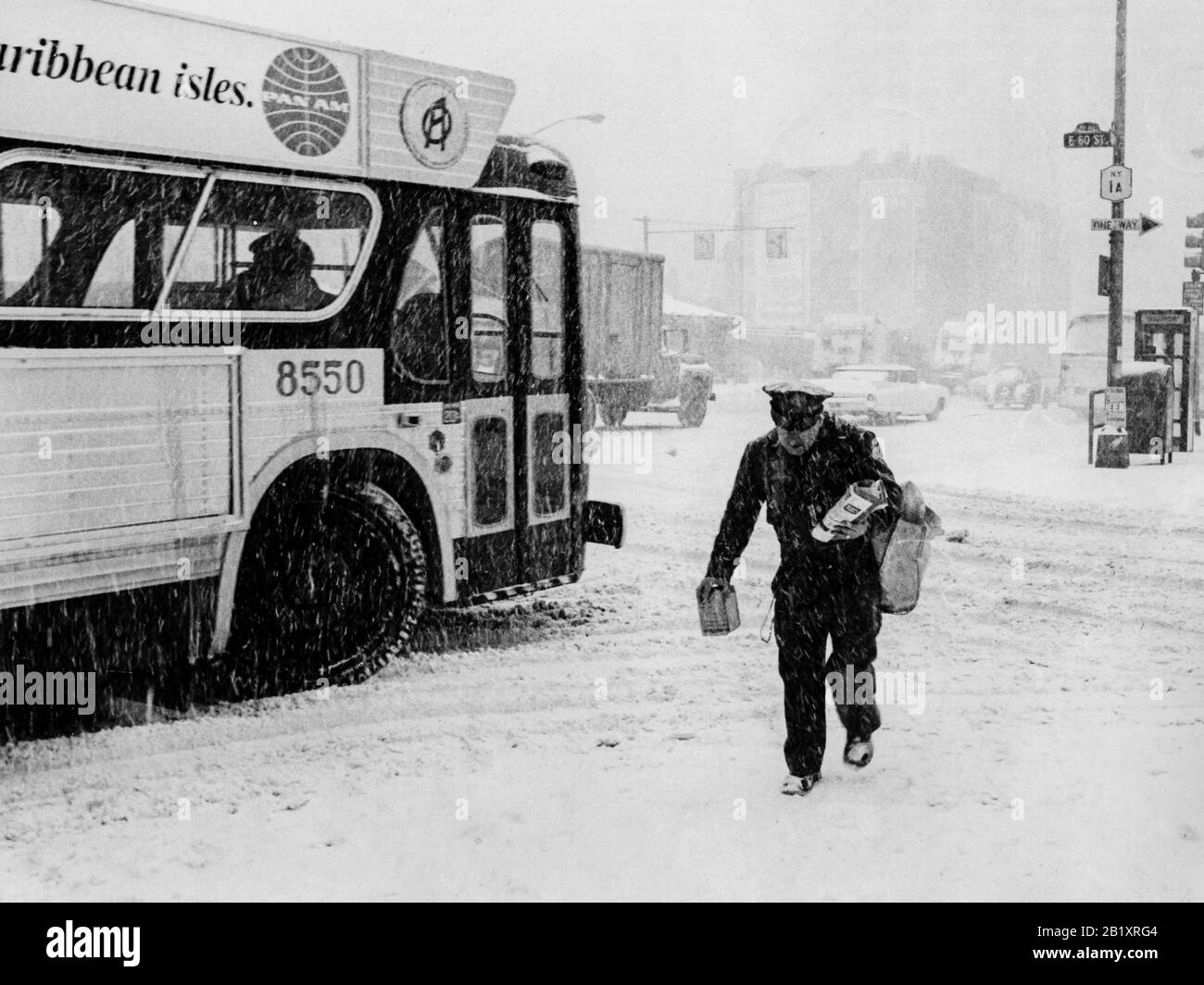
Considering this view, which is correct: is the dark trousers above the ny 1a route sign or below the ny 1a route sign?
below

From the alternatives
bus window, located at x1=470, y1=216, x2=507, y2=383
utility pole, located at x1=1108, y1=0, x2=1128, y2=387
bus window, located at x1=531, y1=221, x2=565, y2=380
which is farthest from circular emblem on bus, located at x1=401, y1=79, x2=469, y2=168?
utility pole, located at x1=1108, y1=0, x2=1128, y2=387

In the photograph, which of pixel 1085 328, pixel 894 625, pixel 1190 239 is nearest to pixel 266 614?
pixel 894 625

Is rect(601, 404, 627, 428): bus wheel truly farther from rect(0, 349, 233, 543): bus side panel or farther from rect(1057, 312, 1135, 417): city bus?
rect(0, 349, 233, 543): bus side panel

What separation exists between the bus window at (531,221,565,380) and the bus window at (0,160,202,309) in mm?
2198

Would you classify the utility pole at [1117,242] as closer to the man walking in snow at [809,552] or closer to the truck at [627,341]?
the truck at [627,341]

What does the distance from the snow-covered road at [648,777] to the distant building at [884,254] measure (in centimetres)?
4174

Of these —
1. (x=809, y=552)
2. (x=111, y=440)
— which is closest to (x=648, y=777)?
(x=809, y=552)

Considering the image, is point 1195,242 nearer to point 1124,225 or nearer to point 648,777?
point 1124,225

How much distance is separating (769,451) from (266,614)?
2682 millimetres

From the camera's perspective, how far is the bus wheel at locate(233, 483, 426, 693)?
608cm

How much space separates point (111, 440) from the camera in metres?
5.26

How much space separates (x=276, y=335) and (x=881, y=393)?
2064 centimetres
